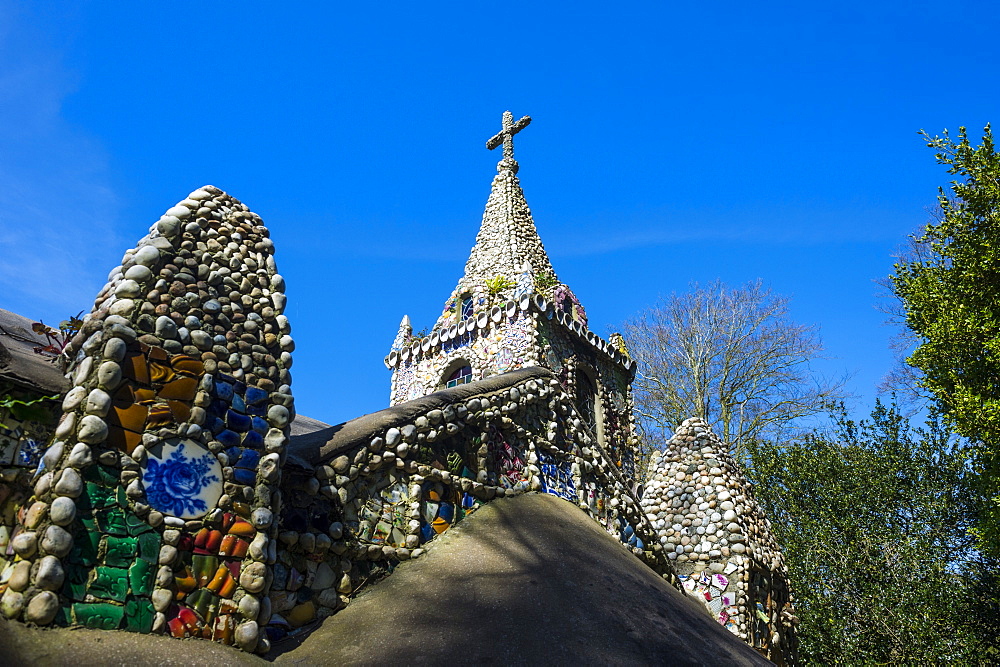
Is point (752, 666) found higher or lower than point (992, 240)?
lower

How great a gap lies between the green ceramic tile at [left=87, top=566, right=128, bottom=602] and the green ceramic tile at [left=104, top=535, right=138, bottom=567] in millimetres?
32

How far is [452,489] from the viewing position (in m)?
5.48

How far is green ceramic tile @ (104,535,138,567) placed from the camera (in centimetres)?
356

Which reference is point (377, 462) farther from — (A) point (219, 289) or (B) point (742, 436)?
(B) point (742, 436)

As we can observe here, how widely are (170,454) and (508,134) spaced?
1273 cm

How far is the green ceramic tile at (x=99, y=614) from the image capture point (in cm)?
341

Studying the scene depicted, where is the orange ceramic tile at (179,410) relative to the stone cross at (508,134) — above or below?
below

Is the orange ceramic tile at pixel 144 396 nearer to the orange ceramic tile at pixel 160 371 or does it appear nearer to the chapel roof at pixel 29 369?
the orange ceramic tile at pixel 160 371

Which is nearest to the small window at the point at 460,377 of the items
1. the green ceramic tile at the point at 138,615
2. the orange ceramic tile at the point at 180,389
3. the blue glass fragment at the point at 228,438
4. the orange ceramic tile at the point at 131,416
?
the blue glass fragment at the point at 228,438

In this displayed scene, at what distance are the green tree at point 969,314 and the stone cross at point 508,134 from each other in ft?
24.4

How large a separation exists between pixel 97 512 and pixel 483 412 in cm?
299

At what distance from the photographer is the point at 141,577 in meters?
3.62

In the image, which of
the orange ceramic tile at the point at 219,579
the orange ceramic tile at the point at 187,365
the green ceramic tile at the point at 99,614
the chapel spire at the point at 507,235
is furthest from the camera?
the chapel spire at the point at 507,235

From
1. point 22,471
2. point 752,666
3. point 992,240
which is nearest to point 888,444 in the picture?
point 992,240
